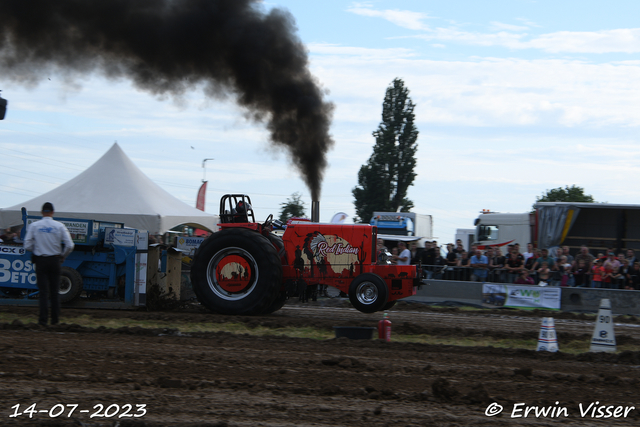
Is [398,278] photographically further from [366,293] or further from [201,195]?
[201,195]

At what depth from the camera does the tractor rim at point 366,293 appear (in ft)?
31.8

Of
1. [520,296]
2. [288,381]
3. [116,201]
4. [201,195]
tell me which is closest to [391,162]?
[201,195]

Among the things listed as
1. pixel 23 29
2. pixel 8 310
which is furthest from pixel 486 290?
pixel 23 29

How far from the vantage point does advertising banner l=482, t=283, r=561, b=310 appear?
45.8ft

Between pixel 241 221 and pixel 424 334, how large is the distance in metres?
3.52

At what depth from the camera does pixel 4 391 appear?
15.5ft

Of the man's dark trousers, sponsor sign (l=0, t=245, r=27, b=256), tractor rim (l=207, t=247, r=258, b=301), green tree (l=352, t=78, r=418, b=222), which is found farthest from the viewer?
green tree (l=352, t=78, r=418, b=222)

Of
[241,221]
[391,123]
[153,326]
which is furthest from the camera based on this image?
[391,123]

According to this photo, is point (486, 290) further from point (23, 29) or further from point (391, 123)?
point (391, 123)

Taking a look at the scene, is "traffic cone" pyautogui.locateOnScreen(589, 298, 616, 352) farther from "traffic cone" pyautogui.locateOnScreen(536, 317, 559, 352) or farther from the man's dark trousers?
the man's dark trousers

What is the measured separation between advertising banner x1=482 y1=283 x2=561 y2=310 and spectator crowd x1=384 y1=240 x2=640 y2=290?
245 millimetres

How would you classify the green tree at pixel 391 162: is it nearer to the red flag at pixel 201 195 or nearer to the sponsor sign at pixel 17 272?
the red flag at pixel 201 195

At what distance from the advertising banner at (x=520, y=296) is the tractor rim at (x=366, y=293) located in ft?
18.3

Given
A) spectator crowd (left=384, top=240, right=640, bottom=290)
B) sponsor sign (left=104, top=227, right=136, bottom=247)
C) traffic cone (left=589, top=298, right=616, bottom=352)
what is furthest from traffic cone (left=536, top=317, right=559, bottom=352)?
spectator crowd (left=384, top=240, right=640, bottom=290)
